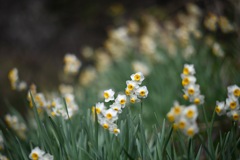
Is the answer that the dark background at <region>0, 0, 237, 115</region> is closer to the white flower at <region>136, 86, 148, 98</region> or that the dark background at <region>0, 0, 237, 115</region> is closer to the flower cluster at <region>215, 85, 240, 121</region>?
the white flower at <region>136, 86, 148, 98</region>

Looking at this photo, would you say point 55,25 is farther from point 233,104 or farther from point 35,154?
point 233,104

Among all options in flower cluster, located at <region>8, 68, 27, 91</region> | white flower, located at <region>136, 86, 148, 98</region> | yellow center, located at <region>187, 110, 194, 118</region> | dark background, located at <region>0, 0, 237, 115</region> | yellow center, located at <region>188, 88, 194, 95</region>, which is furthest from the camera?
dark background, located at <region>0, 0, 237, 115</region>

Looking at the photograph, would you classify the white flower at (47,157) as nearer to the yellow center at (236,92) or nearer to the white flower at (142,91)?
the white flower at (142,91)

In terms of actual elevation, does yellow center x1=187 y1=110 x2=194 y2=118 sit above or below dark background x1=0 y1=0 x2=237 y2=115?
below

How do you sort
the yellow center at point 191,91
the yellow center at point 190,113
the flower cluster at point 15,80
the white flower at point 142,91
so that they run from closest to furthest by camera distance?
the yellow center at point 190,113 → the yellow center at point 191,91 → the white flower at point 142,91 → the flower cluster at point 15,80

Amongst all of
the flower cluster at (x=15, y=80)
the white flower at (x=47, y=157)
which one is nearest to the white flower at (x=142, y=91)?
the white flower at (x=47, y=157)

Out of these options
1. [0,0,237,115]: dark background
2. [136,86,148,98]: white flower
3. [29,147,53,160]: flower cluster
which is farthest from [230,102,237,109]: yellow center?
[0,0,237,115]: dark background

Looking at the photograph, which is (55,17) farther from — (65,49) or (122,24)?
(122,24)

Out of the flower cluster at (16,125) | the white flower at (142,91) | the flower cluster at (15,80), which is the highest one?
the flower cluster at (15,80)

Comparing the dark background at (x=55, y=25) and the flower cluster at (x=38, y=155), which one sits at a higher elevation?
the dark background at (x=55, y=25)
